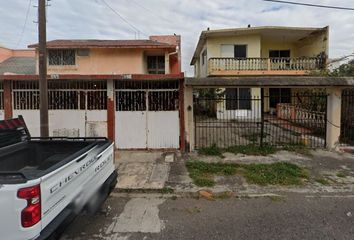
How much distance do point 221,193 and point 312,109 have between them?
9300 mm

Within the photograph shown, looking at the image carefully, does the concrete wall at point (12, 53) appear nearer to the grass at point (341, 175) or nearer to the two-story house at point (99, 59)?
the two-story house at point (99, 59)

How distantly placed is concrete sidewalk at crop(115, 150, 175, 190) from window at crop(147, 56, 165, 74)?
28.5 ft

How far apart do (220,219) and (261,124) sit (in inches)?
212

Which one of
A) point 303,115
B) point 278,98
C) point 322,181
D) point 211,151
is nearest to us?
point 322,181

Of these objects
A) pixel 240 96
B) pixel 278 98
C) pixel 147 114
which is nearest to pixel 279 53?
pixel 278 98

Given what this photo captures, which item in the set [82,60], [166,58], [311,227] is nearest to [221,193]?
[311,227]

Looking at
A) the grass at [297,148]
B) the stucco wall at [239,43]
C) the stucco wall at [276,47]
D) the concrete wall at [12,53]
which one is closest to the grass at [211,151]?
the grass at [297,148]

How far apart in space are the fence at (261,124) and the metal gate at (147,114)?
1.23m

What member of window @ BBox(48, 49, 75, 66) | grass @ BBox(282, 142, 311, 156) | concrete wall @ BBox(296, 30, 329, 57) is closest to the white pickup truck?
grass @ BBox(282, 142, 311, 156)

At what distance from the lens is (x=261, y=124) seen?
906 cm

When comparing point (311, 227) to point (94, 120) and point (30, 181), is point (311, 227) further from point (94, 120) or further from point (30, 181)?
point (94, 120)

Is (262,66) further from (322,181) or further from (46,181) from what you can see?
(46,181)

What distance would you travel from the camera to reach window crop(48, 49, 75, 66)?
15543 mm

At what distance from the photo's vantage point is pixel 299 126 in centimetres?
1402
